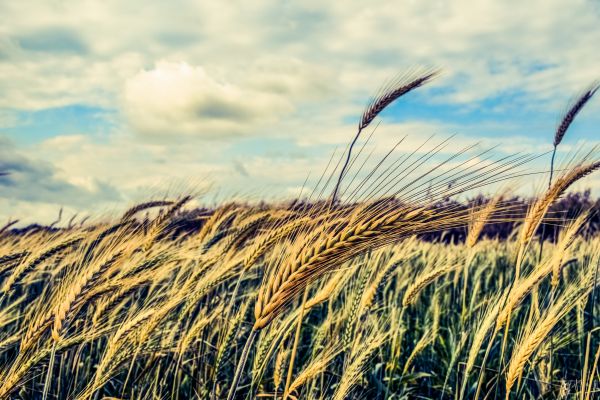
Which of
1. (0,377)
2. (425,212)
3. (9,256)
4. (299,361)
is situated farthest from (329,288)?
(9,256)

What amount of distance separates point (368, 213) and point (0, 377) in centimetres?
159

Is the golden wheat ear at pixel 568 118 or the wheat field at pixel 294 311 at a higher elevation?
the golden wheat ear at pixel 568 118

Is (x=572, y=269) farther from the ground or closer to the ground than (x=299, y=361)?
farther from the ground

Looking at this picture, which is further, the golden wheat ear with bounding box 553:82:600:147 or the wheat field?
the golden wheat ear with bounding box 553:82:600:147

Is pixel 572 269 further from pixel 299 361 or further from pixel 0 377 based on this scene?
pixel 0 377

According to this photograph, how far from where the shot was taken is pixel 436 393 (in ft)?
12.2

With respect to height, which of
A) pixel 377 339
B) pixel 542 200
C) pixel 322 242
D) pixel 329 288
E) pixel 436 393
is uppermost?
pixel 542 200

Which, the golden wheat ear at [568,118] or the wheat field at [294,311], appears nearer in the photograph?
the wheat field at [294,311]

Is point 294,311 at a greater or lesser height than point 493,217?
lesser

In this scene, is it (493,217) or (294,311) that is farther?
(294,311)

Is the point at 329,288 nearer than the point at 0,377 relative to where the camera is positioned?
No

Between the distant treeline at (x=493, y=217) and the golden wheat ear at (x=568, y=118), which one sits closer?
the distant treeline at (x=493, y=217)

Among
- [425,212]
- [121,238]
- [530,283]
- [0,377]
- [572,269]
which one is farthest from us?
[572,269]

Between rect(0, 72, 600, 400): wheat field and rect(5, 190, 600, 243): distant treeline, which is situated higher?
rect(5, 190, 600, 243): distant treeline
